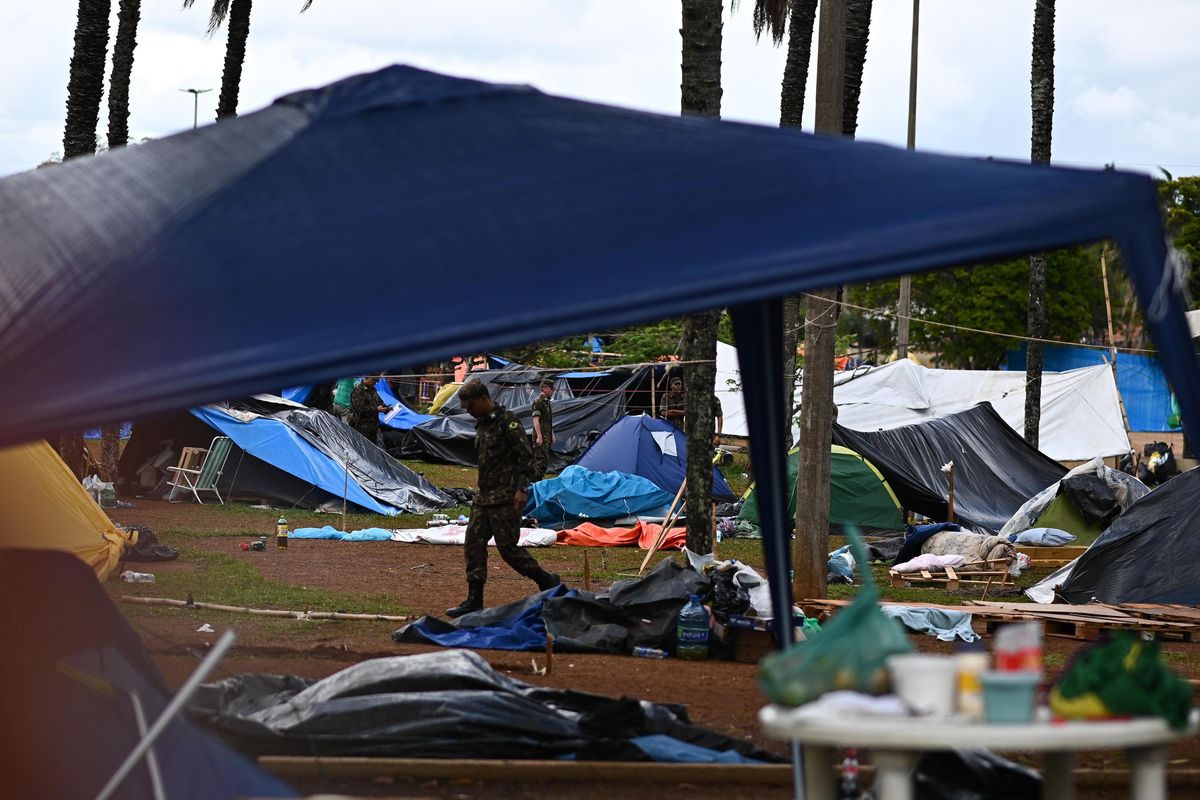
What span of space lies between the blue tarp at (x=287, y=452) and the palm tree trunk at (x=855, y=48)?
27.7 feet

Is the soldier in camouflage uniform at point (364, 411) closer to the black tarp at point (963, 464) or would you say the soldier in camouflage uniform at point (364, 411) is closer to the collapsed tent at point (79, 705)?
the black tarp at point (963, 464)

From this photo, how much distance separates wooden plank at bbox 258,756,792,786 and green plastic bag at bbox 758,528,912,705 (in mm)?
2557

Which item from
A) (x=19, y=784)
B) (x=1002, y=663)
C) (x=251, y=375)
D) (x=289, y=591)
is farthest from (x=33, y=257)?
(x=289, y=591)

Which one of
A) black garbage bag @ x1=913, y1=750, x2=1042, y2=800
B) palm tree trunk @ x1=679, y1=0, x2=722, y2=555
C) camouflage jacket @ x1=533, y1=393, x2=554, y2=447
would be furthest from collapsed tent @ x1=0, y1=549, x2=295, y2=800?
camouflage jacket @ x1=533, y1=393, x2=554, y2=447

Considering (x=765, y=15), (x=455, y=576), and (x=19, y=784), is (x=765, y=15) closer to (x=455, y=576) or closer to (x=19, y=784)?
(x=455, y=576)

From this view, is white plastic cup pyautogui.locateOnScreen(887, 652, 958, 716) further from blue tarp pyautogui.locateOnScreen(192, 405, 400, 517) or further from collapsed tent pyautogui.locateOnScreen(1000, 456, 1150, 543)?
blue tarp pyautogui.locateOnScreen(192, 405, 400, 517)

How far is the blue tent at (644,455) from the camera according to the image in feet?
68.7

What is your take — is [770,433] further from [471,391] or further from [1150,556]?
[1150,556]

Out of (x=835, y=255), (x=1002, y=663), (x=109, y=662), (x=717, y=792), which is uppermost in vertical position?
(x=835, y=255)

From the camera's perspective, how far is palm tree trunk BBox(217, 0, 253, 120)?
20.0 m

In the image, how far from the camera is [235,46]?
1994 cm

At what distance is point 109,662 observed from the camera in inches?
224

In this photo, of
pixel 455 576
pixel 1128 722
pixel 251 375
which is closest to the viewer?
pixel 1128 722

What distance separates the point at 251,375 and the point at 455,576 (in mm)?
10416
